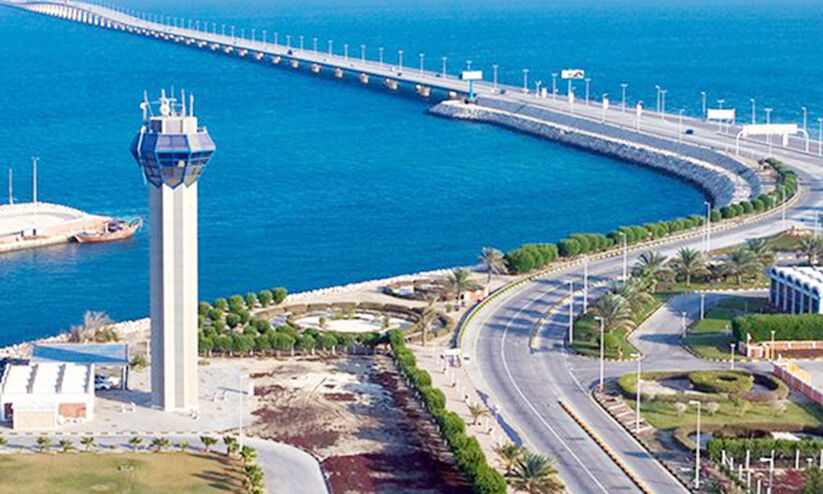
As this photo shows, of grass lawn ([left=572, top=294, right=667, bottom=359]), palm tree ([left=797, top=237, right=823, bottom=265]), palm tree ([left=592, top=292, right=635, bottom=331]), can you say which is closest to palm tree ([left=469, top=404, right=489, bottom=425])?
grass lawn ([left=572, top=294, right=667, bottom=359])

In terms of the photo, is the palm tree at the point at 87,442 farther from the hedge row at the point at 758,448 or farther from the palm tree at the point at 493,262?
the palm tree at the point at 493,262

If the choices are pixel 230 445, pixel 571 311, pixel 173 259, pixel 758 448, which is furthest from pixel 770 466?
pixel 173 259

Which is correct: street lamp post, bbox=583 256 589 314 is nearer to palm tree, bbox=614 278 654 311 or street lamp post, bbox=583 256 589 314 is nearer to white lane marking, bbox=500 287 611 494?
palm tree, bbox=614 278 654 311

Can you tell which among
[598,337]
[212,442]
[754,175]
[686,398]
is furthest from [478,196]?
[212,442]

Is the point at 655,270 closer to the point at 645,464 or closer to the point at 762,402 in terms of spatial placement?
the point at 762,402

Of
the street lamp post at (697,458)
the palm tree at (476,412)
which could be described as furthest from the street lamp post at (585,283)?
the street lamp post at (697,458)

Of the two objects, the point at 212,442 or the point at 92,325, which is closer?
the point at 212,442

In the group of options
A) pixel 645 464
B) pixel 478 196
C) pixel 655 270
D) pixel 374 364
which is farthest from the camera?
pixel 478 196
